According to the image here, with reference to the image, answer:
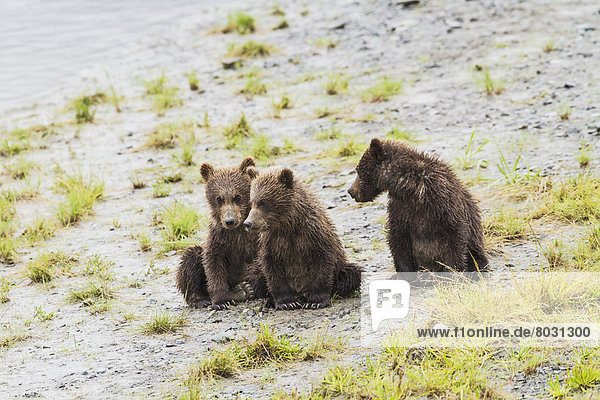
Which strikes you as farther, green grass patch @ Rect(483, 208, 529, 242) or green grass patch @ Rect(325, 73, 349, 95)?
green grass patch @ Rect(325, 73, 349, 95)

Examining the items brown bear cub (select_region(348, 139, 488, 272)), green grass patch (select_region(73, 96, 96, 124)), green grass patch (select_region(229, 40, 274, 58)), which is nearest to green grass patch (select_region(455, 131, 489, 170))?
brown bear cub (select_region(348, 139, 488, 272))

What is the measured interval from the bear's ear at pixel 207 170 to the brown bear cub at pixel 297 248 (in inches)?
20.3

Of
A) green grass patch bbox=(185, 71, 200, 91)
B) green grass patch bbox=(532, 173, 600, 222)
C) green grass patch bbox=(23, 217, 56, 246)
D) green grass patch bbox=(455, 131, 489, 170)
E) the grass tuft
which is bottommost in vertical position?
green grass patch bbox=(23, 217, 56, 246)

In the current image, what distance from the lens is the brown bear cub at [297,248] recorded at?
5.94 m

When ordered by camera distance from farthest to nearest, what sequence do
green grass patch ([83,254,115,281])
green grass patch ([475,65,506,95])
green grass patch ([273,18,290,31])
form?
green grass patch ([273,18,290,31]) < green grass patch ([475,65,506,95]) < green grass patch ([83,254,115,281])

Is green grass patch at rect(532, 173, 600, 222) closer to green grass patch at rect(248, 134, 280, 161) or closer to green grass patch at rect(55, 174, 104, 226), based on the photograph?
green grass patch at rect(248, 134, 280, 161)

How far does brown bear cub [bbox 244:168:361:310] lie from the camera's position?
19.5ft

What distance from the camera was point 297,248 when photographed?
19.8 ft

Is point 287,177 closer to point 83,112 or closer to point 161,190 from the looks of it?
point 161,190

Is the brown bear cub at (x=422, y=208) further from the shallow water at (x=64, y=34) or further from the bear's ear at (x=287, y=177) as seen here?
the shallow water at (x=64, y=34)

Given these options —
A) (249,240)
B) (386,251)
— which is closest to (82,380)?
(249,240)

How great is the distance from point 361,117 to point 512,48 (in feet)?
9.93

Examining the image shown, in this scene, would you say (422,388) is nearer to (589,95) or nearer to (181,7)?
(589,95)

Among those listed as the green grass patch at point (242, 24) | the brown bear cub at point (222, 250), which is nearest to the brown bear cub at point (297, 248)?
the brown bear cub at point (222, 250)
